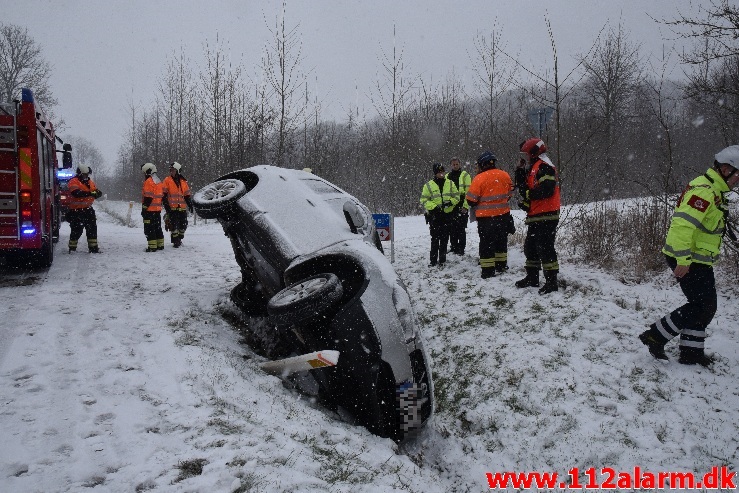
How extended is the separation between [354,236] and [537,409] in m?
2.52

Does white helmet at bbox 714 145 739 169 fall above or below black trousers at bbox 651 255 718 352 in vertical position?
above

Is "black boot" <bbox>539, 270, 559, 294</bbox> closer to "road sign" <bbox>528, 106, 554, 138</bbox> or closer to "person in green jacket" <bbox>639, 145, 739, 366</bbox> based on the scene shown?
"person in green jacket" <bbox>639, 145, 739, 366</bbox>

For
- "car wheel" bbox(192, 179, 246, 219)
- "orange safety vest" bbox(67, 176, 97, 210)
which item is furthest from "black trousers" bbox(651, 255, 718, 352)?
"orange safety vest" bbox(67, 176, 97, 210)

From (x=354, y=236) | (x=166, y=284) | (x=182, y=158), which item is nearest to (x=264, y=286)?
(x=354, y=236)

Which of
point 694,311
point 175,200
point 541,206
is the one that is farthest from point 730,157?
point 175,200

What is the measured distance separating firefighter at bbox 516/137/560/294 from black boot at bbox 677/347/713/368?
1.94m

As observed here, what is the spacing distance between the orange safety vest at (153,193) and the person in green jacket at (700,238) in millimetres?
9182

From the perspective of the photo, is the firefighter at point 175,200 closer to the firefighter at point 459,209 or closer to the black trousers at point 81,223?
the black trousers at point 81,223

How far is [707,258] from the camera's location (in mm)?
4281

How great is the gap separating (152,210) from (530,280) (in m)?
7.71

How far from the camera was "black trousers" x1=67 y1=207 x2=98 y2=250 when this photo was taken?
9.17 meters

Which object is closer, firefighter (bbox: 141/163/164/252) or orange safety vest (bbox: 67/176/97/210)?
orange safety vest (bbox: 67/176/97/210)

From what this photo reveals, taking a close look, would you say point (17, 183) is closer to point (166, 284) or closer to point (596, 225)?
point (166, 284)

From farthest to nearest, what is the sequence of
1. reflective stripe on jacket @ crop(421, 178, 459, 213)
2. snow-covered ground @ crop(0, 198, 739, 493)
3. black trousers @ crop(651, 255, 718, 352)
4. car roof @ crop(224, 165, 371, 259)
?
reflective stripe on jacket @ crop(421, 178, 459, 213) < car roof @ crop(224, 165, 371, 259) < black trousers @ crop(651, 255, 718, 352) < snow-covered ground @ crop(0, 198, 739, 493)
